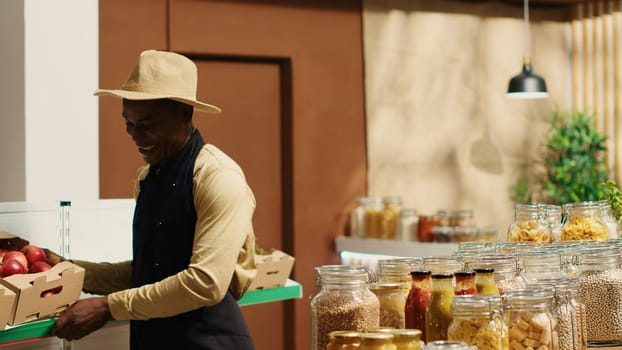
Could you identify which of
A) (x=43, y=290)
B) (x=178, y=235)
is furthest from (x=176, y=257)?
(x=43, y=290)

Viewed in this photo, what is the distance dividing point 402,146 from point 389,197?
58 cm

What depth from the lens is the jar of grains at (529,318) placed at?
173 centimetres

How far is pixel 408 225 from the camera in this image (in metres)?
5.80

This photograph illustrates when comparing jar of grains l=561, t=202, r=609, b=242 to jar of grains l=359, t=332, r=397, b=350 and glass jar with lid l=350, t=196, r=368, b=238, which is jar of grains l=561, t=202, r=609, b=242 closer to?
jar of grains l=359, t=332, r=397, b=350

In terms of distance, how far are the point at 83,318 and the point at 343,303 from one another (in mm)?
1091

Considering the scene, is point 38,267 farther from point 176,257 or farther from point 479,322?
point 479,322

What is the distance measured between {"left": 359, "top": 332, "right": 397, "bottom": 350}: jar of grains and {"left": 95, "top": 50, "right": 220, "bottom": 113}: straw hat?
1.24m

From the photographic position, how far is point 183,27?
5.59 metres

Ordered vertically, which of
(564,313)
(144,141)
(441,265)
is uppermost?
(144,141)

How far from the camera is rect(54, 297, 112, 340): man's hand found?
101 inches

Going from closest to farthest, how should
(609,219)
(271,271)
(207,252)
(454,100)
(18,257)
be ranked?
(207,252) → (609,219) → (18,257) → (271,271) → (454,100)

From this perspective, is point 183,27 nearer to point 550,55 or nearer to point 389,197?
point 389,197

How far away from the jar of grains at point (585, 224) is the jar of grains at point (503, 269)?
2.28ft

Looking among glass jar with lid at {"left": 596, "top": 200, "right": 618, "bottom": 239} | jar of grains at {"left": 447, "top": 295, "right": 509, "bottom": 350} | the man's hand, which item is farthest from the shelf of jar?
jar of grains at {"left": 447, "top": 295, "right": 509, "bottom": 350}
